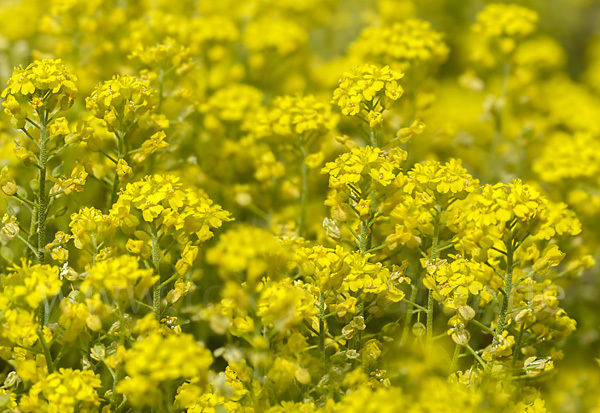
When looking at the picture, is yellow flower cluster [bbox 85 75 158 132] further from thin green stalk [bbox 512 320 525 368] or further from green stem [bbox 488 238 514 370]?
thin green stalk [bbox 512 320 525 368]

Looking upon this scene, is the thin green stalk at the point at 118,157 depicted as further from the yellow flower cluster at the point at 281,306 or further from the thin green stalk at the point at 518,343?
the thin green stalk at the point at 518,343

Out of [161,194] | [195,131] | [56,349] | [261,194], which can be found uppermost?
[161,194]

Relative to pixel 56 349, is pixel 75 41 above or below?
above

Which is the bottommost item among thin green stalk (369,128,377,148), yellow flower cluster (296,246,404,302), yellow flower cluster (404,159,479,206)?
yellow flower cluster (296,246,404,302)

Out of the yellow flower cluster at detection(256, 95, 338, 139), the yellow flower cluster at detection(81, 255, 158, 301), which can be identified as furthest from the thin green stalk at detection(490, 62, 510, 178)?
the yellow flower cluster at detection(81, 255, 158, 301)

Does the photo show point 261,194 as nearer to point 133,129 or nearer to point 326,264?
point 133,129

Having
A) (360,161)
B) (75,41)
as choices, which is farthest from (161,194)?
(75,41)

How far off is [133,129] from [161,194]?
30 centimetres

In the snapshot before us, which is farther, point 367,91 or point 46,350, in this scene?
point 367,91

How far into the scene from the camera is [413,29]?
7.11 ft

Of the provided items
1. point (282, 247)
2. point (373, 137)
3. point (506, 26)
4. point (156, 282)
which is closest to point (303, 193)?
point (373, 137)

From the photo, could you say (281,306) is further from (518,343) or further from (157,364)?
(518,343)

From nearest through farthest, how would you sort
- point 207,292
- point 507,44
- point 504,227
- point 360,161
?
point 504,227 < point 360,161 < point 207,292 < point 507,44

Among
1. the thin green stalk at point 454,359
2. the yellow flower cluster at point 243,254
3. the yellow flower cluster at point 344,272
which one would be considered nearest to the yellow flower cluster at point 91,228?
the yellow flower cluster at point 243,254
